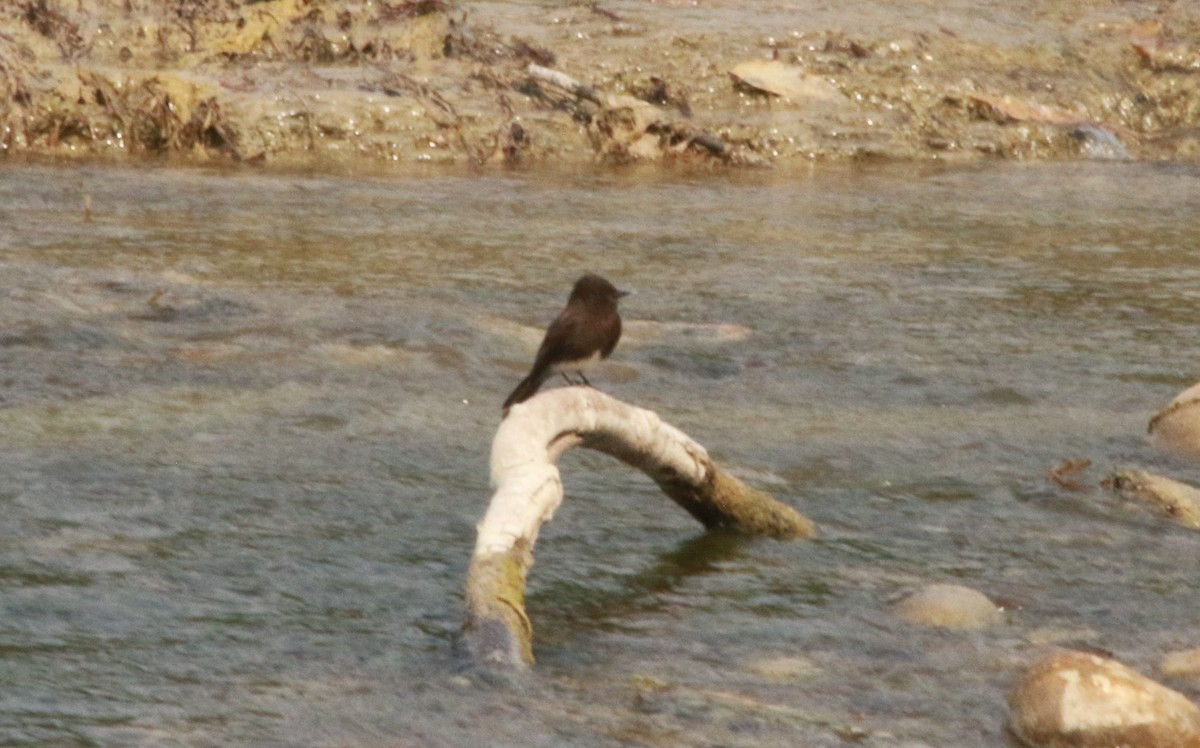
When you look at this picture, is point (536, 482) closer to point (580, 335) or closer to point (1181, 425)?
point (580, 335)

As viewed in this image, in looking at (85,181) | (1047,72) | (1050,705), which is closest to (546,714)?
(1050,705)

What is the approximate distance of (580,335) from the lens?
18.2 feet

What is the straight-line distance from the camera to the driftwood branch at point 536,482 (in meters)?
3.85

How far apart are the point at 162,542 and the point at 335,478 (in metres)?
0.71

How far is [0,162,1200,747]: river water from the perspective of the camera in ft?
12.7

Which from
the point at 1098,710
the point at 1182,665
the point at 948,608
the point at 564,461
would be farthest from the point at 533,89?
the point at 1098,710

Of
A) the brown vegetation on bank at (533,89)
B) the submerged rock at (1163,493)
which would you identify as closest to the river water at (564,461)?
the submerged rock at (1163,493)

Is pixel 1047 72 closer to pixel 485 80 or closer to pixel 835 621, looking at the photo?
pixel 485 80

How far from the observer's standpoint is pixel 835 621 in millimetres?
4371

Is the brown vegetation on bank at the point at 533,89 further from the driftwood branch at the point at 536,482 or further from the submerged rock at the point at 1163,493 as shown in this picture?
the driftwood branch at the point at 536,482

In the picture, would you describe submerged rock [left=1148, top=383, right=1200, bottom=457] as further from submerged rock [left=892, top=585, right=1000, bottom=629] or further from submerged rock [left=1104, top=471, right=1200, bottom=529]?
submerged rock [left=892, top=585, right=1000, bottom=629]

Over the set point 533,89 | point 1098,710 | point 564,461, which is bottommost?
point 564,461

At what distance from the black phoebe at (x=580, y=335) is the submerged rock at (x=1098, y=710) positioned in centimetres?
208

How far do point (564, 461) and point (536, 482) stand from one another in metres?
1.70
